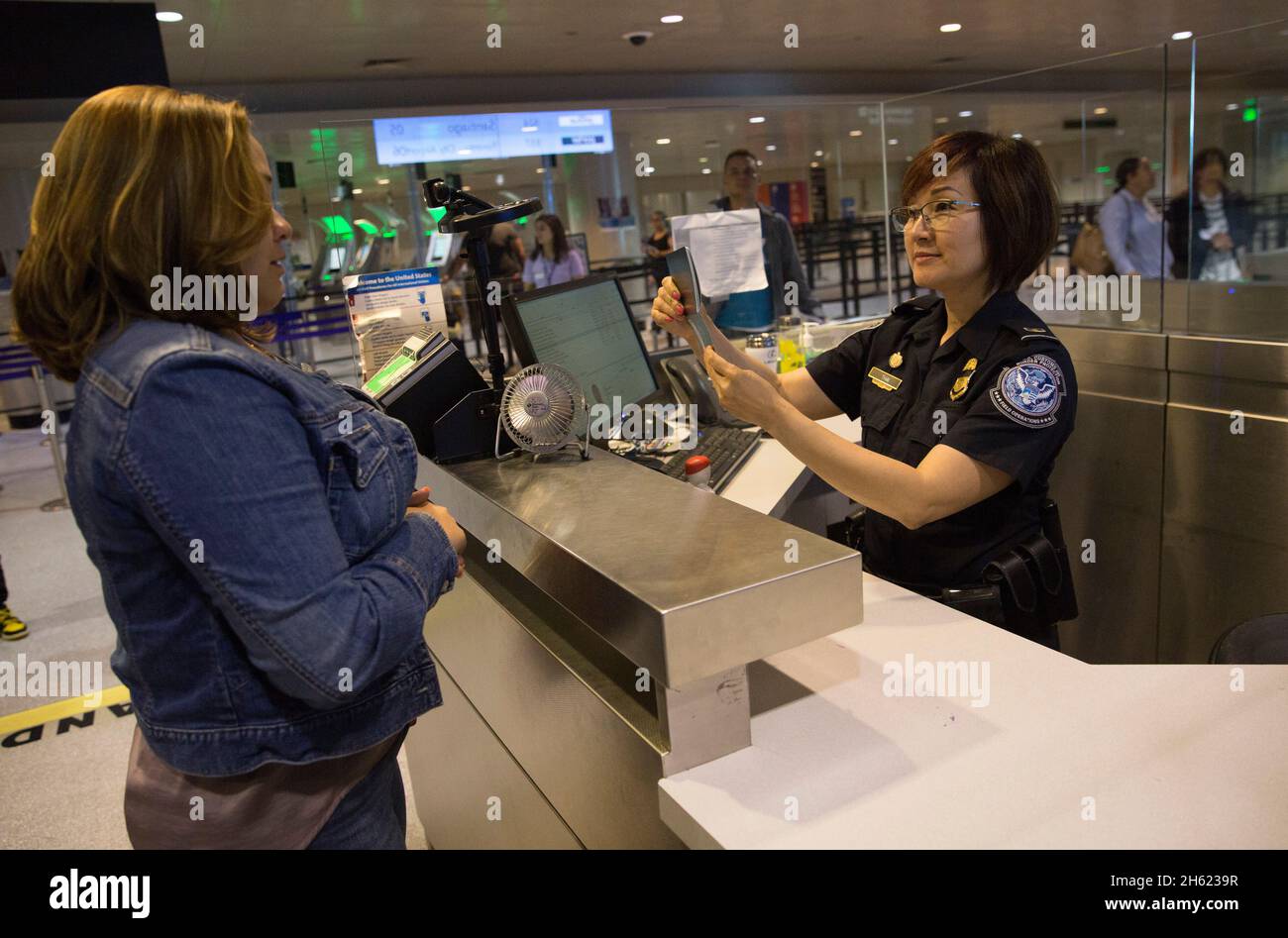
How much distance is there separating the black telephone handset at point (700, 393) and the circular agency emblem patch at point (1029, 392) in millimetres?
939

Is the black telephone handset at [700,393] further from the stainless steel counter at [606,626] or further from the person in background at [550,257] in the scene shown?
the person in background at [550,257]

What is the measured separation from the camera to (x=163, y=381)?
79cm

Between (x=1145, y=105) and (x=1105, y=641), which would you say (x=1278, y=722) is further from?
(x=1145, y=105)

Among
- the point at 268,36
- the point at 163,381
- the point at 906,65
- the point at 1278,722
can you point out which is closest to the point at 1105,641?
the point at 1278,722

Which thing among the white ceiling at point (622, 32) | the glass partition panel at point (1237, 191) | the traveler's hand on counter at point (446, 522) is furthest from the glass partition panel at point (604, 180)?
the traveler's hand on counter at point (446, 522)

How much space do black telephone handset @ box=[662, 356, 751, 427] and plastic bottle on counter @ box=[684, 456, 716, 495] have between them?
52cm

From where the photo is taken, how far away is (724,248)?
3.39 m

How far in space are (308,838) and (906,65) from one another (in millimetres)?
10362

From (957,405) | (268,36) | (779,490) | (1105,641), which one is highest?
(268,36)

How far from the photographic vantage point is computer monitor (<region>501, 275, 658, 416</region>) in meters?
1.76

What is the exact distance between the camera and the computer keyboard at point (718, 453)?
190 centimetres

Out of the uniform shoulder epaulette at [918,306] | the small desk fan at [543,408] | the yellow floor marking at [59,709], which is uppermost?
the uniform shoulder epaulette at [918,306]

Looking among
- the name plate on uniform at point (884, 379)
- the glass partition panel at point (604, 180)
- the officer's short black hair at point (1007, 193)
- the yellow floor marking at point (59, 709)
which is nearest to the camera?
the officer's short black hair at point (1007, 193)

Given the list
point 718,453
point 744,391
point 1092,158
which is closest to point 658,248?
point 718,453
